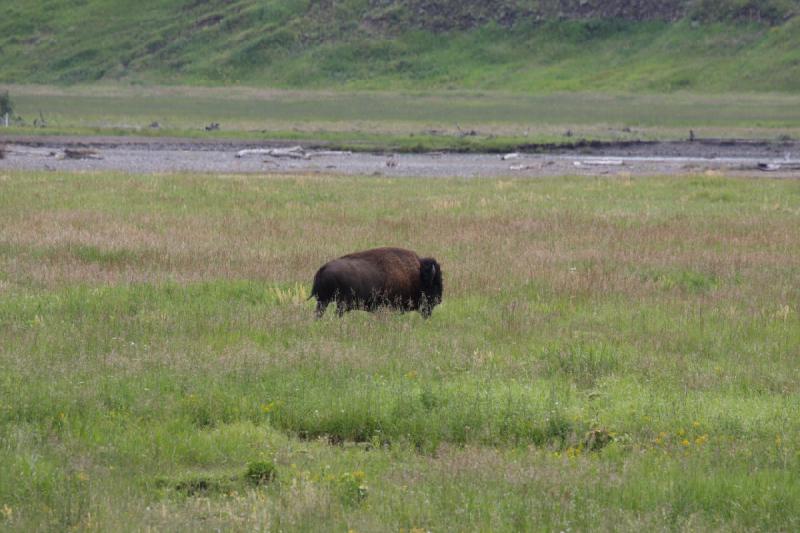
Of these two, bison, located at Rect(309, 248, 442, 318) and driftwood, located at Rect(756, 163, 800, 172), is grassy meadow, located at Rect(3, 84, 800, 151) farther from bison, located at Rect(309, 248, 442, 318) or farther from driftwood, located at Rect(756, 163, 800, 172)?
bison, located at Rect(309, 248, 442, 318)

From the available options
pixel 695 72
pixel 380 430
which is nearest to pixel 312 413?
pixel 380 430

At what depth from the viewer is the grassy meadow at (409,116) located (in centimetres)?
6312

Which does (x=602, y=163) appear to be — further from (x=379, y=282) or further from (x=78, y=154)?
(x=379, y=282)

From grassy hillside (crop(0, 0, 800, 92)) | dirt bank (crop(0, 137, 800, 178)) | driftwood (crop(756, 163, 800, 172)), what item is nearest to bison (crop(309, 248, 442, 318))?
dirt bank (crop(0, 137, 800, 178))

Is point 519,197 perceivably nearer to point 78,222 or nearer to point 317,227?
point 317,227

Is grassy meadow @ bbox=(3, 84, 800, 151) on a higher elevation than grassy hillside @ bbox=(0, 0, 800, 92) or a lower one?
lower

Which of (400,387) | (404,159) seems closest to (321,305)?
(400,387)

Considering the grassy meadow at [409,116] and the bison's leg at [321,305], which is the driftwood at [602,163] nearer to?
the grassy meadow at [409,116]

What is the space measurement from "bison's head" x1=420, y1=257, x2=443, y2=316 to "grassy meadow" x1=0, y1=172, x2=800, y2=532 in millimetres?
201

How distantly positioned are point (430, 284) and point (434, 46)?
11168 cm

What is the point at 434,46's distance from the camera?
407 feet

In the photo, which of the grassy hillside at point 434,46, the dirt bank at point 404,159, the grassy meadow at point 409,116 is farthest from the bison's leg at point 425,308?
the grassy hillside at point 434,46

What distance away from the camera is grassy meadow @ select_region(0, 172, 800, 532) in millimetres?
7855

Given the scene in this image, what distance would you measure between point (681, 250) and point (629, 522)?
14.0 m
